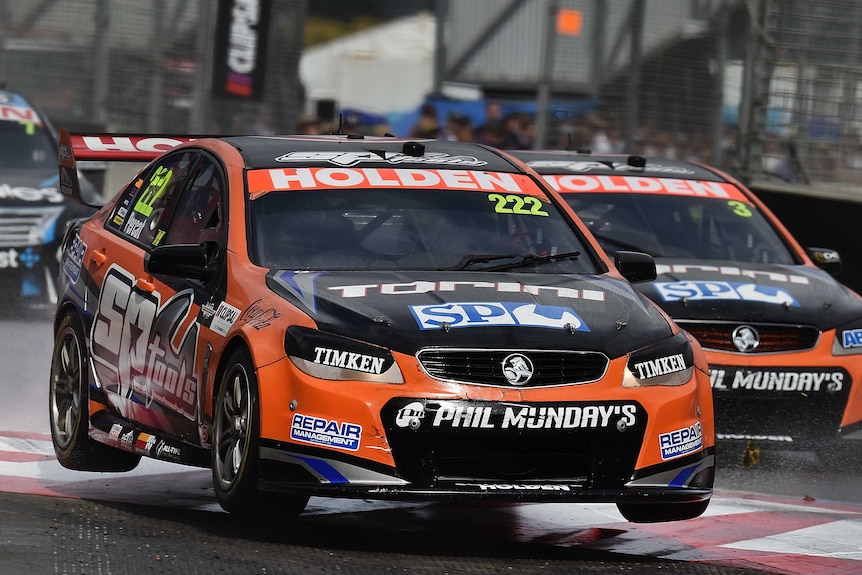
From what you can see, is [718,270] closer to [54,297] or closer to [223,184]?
[223,184]

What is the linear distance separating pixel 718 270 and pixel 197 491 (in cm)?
333

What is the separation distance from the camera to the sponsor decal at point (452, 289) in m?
6.40

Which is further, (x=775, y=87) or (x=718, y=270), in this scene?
(x=775, y=87)

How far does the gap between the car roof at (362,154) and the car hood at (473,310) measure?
851mm

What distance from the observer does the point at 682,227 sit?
10414mm

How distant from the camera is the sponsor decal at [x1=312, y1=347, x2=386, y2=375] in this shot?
19.7 ft

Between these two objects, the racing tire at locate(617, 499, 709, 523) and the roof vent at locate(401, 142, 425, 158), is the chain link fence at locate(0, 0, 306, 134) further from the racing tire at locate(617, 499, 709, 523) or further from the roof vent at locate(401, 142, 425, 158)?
the racing tire at locate(617, 499, 709, 523)

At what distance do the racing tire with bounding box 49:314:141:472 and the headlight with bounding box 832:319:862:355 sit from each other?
3502 mm

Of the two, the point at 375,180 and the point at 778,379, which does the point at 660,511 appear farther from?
the point at 778,379

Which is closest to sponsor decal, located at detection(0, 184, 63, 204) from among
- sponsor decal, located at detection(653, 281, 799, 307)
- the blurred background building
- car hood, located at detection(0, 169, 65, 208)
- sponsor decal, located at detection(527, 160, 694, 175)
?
car hood, located at detection(0, 169, 65, 208)

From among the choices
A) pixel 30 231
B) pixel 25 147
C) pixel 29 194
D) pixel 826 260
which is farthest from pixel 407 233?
pixel 25 147

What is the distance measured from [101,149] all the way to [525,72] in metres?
11.0

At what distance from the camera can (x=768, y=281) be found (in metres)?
9.50

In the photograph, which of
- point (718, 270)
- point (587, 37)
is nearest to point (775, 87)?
point (587, 37)
